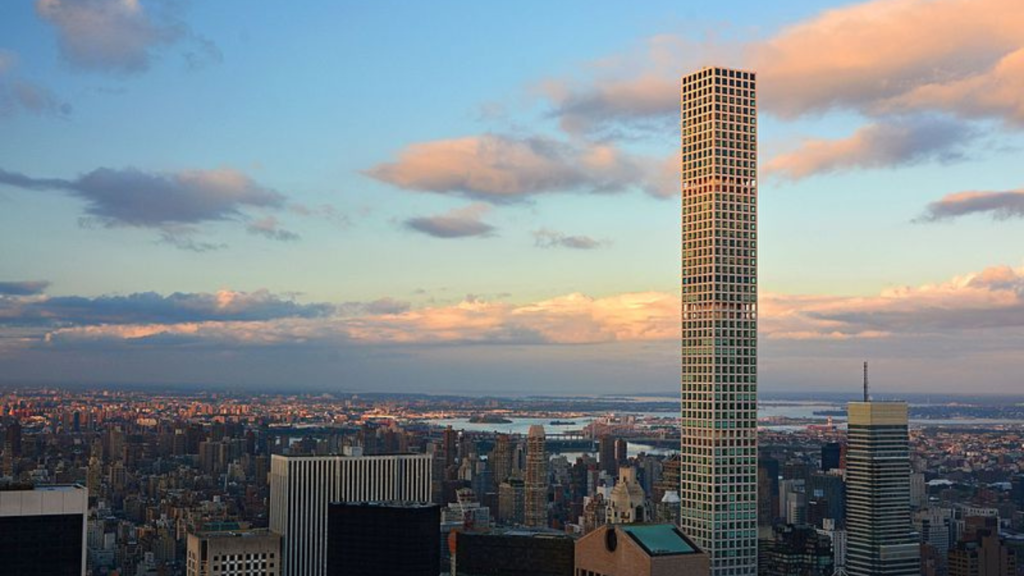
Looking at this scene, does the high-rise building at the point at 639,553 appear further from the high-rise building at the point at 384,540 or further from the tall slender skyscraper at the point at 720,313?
the high-rise building at the point at 384,540

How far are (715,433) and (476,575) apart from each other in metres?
26.3

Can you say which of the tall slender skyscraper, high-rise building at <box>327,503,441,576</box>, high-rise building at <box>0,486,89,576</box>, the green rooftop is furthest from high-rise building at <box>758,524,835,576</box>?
high-rise building at <box>0,486,89,576</box>

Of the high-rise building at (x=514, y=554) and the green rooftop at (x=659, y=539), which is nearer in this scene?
the green rooftop at (x=659, y=539)

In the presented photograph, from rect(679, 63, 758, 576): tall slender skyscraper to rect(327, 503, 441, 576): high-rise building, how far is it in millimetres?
35458

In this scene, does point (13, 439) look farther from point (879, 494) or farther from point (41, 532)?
point (879, 494)

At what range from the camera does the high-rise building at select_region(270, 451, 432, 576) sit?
494ft

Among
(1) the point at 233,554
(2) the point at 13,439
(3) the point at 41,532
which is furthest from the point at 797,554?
(2) the point at 13,439

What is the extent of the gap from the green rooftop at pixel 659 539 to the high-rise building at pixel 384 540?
159ft

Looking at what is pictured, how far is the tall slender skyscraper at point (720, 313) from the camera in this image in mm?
92812

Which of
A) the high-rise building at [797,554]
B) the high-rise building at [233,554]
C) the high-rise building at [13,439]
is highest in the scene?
the high-rise building at [13,439]

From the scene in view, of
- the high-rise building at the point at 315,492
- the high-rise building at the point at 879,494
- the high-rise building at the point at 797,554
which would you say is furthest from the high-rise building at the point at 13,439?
the high-rise building at the point at 879,494

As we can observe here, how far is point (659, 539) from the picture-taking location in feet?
244

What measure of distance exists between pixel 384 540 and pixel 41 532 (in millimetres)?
44648

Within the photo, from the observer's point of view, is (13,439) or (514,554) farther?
(13,439)
